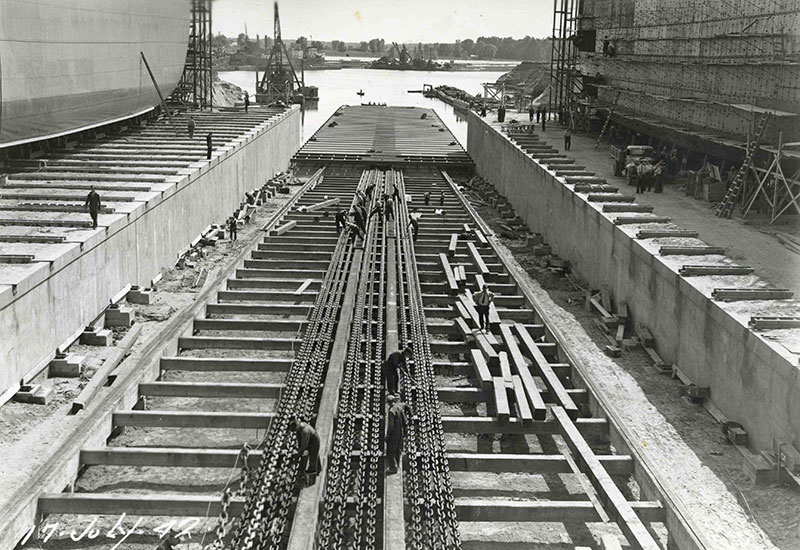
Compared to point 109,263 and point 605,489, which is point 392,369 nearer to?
point 605,489

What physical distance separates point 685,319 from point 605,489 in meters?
5.91

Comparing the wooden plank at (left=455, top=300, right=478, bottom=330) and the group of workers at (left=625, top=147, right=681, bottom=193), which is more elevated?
the group of workers at (left=625, top=147, right=681, bottom=193)

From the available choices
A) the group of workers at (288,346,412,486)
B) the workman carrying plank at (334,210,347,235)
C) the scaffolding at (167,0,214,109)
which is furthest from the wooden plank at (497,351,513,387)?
the scaffolding at (167,0,214,109)

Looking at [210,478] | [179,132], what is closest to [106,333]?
[210,478]

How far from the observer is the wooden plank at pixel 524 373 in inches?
555

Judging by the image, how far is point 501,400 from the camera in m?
14.4

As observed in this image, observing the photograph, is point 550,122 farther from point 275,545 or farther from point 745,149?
point 275,545

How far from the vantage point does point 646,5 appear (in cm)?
4466

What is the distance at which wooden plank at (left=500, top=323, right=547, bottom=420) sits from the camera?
1410 centimetres

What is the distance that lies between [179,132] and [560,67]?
92.2ft

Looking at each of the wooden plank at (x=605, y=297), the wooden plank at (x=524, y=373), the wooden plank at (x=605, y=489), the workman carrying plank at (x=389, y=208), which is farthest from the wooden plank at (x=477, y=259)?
the wooden plank at (x=605, y=489)

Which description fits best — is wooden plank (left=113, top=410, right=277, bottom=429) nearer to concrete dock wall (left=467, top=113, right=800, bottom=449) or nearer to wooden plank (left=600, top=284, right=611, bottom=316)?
concrete dock wall (left=467, top=113, right=800, bottom=449)

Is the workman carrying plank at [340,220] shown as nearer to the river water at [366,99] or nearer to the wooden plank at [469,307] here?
the wooden plank at [469,307]

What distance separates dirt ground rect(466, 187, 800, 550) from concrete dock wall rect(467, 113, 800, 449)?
0.55 m
